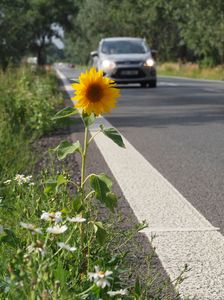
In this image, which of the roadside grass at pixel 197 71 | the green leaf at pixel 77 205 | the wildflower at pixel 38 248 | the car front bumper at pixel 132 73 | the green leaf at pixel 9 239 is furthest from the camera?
the roadside grass at pixel 197 71

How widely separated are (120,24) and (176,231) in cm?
9074

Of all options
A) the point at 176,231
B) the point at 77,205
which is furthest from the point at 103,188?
the point at 176,231

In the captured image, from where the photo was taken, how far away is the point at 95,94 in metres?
3.43

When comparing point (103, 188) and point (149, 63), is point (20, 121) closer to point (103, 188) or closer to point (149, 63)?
point (103, 188)

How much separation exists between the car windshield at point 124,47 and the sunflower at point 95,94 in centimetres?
2260

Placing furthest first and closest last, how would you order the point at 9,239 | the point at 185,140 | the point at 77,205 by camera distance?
the point at 185,140, the point at 77,205, the point at 9,239

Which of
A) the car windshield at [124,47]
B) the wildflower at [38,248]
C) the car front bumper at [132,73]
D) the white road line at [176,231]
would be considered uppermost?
the wildflower at [38,248]

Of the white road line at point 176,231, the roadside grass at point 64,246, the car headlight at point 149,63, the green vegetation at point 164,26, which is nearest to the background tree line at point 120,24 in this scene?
the green vegetation at point 164,26

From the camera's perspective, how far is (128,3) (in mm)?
76188

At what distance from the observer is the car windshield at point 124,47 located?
85.2 feet

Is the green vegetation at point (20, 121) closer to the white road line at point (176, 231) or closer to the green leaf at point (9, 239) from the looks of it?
the white road line at point (176, 231)

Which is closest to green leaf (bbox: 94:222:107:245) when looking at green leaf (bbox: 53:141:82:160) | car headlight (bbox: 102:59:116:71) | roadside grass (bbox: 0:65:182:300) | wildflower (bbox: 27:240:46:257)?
roadside grass (bbox: 0:65:182:300)

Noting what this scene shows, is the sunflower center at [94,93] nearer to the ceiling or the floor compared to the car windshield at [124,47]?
nearer to the ceiling

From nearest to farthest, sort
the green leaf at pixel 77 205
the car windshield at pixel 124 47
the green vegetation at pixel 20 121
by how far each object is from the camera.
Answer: the green leaf at pixel 77 205, the green vegetation at pixel 20 121, the car windshield at pixel 124 47
